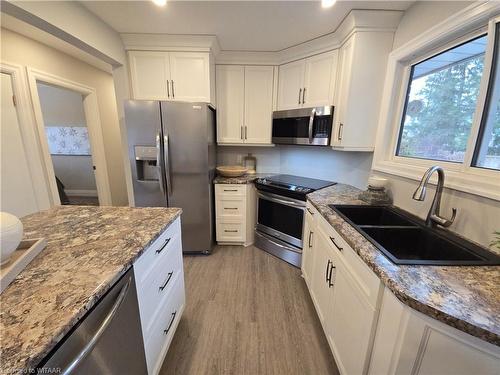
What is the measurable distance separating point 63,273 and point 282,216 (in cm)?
194

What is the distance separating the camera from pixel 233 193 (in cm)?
257

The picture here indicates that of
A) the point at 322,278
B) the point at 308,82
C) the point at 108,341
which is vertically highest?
the point at 308,82

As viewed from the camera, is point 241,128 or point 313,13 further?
point 241,128

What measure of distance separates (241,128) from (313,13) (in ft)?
4.60

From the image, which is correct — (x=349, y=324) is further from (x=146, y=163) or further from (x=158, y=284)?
(x=146, y=163)

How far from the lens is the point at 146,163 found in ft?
7.80

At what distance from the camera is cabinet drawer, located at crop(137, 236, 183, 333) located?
1.00 meters

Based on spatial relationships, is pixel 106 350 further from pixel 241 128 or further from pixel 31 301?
pixel 241 128

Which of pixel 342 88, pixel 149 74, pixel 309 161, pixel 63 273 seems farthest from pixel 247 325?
pixel 149 74

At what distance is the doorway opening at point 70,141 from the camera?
4.35 m

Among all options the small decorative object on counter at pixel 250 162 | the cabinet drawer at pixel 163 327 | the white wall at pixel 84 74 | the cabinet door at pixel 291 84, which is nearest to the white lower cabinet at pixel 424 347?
the cabinet drawer at pixel 163 327

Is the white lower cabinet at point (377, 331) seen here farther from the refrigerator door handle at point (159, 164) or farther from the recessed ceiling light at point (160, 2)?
the recessed ceiling light at point (160, 2)

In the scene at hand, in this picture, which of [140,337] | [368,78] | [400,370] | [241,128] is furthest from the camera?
[241,128]

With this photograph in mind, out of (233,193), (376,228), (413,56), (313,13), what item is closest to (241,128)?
(233,193)
